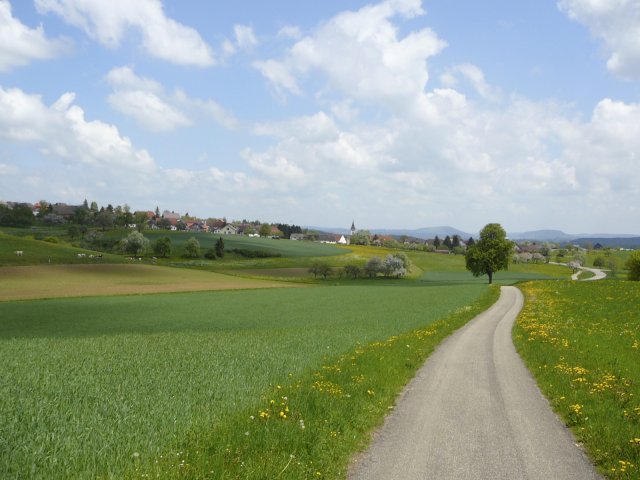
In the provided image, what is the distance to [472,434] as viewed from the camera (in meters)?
10.1

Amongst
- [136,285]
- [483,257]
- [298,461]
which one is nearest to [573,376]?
[298,461]

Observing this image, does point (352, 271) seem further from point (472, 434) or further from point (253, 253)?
point (472, 434)

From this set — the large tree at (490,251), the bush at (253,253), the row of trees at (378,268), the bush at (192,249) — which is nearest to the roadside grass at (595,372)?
the large tree at (490,251)

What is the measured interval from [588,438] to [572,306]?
31668 mm

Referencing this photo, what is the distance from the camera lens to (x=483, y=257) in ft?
280

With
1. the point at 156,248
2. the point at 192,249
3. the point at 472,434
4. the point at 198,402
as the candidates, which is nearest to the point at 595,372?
the point at 472,434

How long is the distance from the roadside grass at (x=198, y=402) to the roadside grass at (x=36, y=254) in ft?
214

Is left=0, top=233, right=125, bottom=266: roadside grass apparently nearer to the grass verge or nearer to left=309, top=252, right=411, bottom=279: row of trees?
left=309, top=252, right=411, bottom=279: row of trees

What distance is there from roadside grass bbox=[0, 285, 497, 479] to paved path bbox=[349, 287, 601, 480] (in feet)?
2.20

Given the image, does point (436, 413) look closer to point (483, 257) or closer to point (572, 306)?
point (572, 306)

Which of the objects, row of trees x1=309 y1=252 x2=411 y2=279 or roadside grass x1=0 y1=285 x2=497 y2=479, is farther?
row of trees x1=309 y1=252 x2=411 y2=279

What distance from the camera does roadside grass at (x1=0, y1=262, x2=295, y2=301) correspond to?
5722 cm

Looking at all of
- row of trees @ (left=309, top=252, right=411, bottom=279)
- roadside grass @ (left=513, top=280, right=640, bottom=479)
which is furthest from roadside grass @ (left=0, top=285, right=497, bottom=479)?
row of trees @ (left=309, top=252, right=411, bottom=279)

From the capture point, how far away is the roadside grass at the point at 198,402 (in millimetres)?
7539
